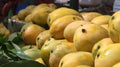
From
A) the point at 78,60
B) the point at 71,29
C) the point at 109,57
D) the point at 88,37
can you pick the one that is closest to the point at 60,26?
the point at 71,29

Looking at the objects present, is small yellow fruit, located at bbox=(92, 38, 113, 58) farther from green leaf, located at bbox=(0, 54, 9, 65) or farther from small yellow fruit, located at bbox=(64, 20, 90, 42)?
green leaf, located at bbox=(0, 54, 9, 65)

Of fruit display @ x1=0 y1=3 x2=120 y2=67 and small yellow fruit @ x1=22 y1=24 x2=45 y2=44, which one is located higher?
fruit display @ x1=0 y1=3 x2=120 y2=67

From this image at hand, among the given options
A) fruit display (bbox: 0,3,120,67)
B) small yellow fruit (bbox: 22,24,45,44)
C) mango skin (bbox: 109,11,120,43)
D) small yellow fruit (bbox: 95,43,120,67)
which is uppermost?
mango skin (bbox: 109,11,120,43)

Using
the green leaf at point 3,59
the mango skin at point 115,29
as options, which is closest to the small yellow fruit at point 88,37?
the mango skin at point 115,29

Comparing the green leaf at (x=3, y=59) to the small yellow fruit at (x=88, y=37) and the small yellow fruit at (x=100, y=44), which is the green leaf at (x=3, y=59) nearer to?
the small yellow fruit at (x=88, y=37)

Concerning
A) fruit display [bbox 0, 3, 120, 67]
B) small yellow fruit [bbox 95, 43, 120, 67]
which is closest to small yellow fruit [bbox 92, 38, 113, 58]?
fruit display [bbox 0, 3, 120, 67]

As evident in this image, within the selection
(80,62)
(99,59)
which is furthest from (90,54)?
(99,59)

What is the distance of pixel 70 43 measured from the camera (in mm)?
1436

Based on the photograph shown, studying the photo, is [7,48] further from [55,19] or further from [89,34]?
[89,34]

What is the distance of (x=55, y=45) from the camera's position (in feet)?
4.84

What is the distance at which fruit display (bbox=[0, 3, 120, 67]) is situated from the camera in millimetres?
1132

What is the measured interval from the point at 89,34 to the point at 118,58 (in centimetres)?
30

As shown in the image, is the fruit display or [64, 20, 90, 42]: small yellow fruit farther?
[64, 20, 90, 42]: small yellow fruit

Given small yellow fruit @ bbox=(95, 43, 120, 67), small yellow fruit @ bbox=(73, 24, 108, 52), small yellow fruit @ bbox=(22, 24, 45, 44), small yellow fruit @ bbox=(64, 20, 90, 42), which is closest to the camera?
small yellow fruit @ bbox=(95, 43, 120, 67)
